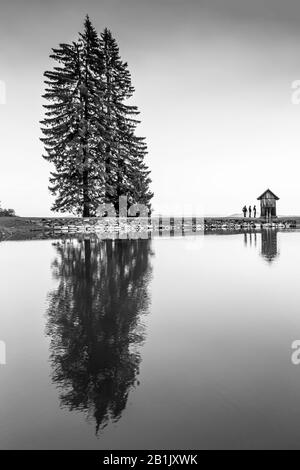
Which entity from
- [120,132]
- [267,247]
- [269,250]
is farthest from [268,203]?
[269,250]

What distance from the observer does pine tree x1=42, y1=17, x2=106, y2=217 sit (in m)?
33.2

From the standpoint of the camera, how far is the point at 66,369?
3.89 m

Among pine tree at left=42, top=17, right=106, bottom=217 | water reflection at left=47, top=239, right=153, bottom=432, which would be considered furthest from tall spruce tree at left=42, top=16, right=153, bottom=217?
water reflection at left=47, top=239, right=153, bottom=432

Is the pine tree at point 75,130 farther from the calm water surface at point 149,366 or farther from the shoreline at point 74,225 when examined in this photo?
the calm water surface at point 149,366

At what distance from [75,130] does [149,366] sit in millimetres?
33128

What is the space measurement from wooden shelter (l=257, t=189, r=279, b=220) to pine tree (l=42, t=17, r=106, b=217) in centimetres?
3103

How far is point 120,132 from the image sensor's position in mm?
39250

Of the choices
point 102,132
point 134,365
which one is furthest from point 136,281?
point 102,132

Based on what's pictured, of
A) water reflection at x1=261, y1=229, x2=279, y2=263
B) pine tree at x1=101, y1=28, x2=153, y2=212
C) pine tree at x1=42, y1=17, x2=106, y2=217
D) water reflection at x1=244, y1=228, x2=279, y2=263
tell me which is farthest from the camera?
pine tree at x1=101, y1=28, x2=153, y2=212

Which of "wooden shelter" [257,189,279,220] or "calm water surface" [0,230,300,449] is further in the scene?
"wooden shelter" [257,189,279,220]

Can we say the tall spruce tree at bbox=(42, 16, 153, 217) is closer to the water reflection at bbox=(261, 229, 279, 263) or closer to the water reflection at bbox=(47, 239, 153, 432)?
the water reflection at bbox=(261, 229, 279, 263)

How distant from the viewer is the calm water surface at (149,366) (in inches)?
108

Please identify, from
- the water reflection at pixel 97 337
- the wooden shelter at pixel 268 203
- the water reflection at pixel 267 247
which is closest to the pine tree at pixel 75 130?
the water reflection at pixel 267 247
